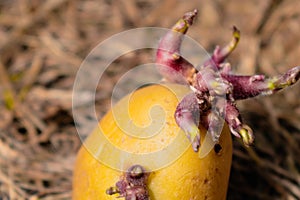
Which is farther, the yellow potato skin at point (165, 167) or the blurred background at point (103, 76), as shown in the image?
the blurred background at point (103, 76)

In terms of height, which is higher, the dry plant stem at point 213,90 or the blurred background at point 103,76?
Result: the blurred background at point 103,76

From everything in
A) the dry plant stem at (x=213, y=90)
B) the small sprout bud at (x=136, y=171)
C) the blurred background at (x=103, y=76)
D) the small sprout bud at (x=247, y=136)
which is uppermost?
the blurred background at (x=103, y=76)

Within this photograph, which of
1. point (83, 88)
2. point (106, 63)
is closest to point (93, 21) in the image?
point (106, 63)

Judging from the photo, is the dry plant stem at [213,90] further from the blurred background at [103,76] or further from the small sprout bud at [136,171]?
the blurred background at [103,76]

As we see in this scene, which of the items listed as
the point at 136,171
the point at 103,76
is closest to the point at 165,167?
the point at 136,171

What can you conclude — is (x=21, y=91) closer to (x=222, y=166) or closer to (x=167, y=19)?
(x=167, y=19)

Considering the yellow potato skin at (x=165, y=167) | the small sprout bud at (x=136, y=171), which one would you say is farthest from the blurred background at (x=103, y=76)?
the small sprout bud at (x=136, y=171)
